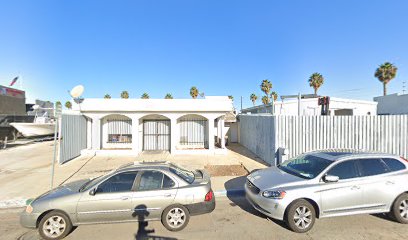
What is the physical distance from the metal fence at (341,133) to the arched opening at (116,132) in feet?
31.5

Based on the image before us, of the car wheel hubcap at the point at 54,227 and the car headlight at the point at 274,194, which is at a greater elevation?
the car headlight at the point at 274,194

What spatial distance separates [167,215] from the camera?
4266mm

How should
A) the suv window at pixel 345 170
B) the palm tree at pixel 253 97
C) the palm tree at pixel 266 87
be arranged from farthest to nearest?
the palm tree at pixel 253 97
the palm tree at pixel 266 87
the suv window at pixel 345 170

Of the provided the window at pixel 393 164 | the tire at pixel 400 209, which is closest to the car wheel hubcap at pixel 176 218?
Result: the tire at pixel 400 209

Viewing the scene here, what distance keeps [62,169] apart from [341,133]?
1295 cm

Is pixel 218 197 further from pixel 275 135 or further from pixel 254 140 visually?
pixel 254 140

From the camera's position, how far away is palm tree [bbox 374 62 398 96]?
31703 mm

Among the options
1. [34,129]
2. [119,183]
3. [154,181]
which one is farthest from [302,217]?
[34,129]

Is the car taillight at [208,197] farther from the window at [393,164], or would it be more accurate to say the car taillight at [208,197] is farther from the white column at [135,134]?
the white column at [135,134]

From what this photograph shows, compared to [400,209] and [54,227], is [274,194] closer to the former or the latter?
[400,209]

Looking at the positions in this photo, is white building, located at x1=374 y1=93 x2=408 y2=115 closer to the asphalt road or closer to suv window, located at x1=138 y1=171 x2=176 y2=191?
the asphalt road

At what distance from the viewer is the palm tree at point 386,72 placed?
31703 mm

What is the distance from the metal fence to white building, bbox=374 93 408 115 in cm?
2087

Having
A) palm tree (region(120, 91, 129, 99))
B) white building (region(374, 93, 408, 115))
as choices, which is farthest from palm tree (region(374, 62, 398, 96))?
palm tree (region(120, 91, 129, 99))
